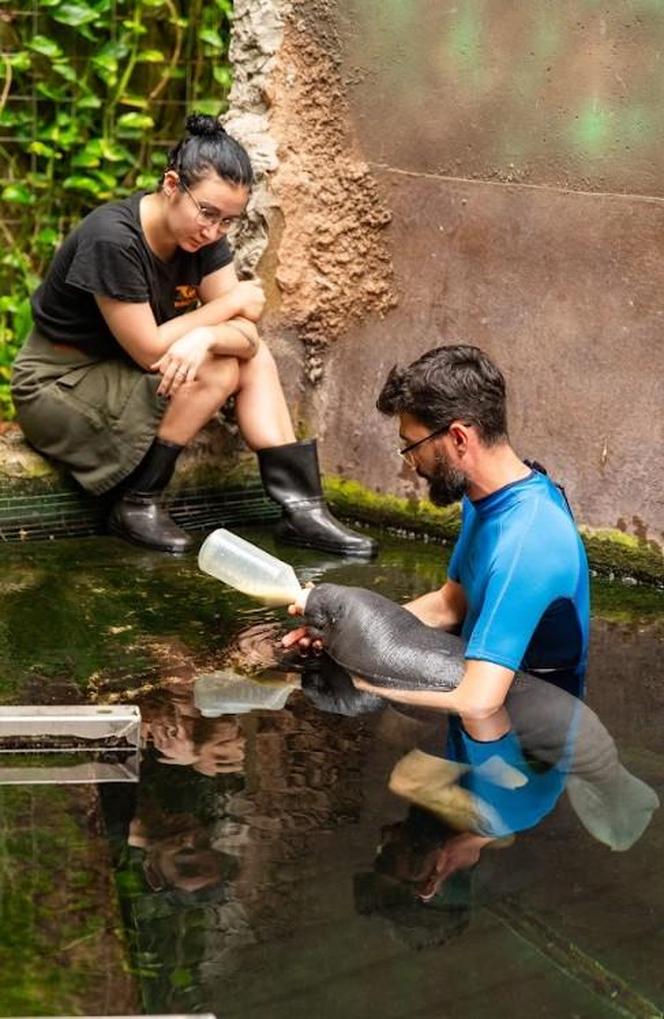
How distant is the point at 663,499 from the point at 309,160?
1.90 m

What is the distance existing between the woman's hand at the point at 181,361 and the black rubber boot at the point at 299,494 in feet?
1.79

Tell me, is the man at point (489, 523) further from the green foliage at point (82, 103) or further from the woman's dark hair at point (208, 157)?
the green foliage at point (82, 103)

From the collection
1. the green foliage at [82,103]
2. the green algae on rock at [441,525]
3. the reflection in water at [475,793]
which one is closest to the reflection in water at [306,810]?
the reflection in water at [475,793]

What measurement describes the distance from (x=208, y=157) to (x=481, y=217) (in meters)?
1.13

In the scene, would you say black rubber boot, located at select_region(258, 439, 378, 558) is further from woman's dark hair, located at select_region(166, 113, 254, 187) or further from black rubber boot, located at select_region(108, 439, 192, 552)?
woman's dark hair, located at select_region(166, 113, 254, 187)

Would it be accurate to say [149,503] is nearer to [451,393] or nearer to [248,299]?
[248,299]

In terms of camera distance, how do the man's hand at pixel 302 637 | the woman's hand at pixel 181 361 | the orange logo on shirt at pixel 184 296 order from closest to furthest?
the man's hand at pixel 302 637 < the woman's hand at pixel 181 361 < the orange logo on shirt at pixel 184 296

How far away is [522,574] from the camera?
13.7ft

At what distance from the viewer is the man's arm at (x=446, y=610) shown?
188 inches

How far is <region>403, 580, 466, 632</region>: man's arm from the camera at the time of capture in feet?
15.7

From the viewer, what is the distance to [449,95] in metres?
6.22

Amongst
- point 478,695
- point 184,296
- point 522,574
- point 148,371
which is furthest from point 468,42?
point 478,695

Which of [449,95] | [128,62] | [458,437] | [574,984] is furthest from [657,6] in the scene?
[574,984]

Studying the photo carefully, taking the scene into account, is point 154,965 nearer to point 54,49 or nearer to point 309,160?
point 309,160
